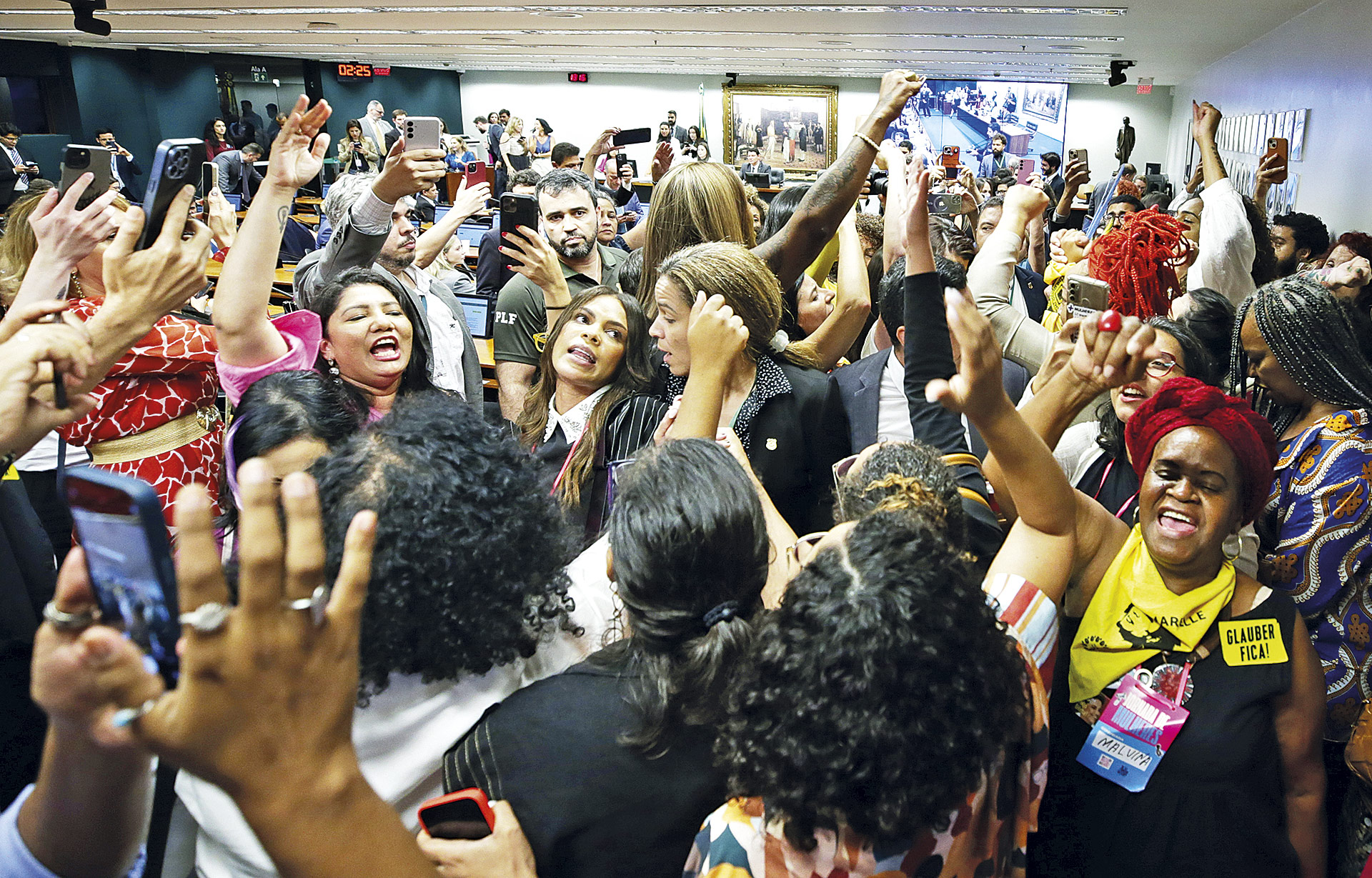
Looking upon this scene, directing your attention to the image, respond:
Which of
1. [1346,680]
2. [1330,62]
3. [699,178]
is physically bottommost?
[1346,680]

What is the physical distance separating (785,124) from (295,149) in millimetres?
20086

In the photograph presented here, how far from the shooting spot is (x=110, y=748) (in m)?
0.70

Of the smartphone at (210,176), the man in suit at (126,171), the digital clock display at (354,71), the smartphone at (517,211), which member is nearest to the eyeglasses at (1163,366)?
the smartphone at (517,211)

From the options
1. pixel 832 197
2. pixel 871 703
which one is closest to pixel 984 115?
pixel 832 197

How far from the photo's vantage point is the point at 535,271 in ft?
8.38

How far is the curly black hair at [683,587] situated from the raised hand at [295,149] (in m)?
1.19

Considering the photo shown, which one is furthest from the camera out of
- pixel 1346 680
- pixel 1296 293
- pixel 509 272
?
pixel 509 272

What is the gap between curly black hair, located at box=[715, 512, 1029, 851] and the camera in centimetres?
89

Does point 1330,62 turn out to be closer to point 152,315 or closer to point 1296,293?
point 1296,293

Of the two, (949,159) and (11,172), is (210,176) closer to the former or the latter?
(11,172)

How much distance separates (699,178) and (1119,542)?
1.43 meters

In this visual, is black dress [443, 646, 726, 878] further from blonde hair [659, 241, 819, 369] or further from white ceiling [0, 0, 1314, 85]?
white ceiling [0, 0, 1314, 85]

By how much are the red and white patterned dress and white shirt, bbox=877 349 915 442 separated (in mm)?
1488

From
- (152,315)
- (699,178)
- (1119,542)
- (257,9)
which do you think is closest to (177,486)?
(152,315)
